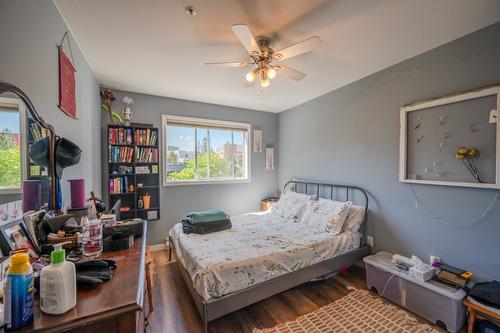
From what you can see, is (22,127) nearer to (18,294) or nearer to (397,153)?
(18,294)

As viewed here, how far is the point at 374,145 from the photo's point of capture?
2.82 meters

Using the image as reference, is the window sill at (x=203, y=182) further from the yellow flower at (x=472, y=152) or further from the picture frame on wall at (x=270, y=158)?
the yellow flower at (x=472, y=152)

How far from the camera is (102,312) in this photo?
76cm

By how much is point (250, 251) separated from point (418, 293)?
1.60 m

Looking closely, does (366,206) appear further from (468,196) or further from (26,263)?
(26,263)

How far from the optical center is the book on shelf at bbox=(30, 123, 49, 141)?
1188mm

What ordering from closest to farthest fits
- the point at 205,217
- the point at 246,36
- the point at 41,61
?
the point at 41,61 < the point at 246,36 < the point at 205,217

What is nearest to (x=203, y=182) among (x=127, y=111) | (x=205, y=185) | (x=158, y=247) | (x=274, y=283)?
(x=205, y=185)

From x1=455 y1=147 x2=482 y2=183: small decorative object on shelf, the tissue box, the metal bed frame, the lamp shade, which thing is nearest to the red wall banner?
the lamp shade

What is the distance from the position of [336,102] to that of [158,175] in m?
3.09

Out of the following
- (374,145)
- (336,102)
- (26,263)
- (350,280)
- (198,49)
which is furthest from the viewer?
(336,102)

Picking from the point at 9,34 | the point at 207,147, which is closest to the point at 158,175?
the point at 207,147

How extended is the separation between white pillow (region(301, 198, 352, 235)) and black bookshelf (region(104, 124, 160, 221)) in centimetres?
236

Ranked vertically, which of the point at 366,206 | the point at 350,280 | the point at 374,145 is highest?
the point at 374,145
